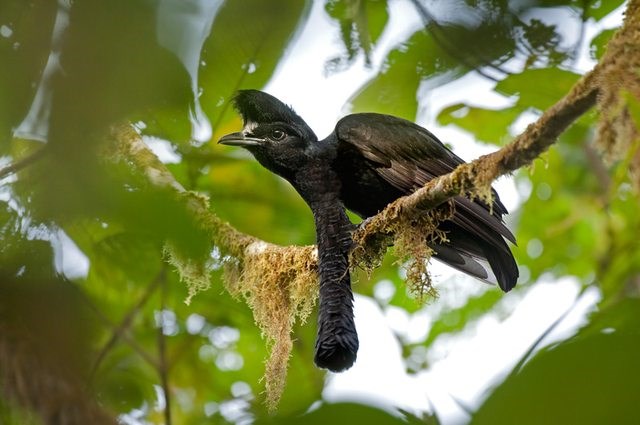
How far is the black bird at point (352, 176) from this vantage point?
10.6ft

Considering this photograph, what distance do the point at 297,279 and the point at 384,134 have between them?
776 millimetres

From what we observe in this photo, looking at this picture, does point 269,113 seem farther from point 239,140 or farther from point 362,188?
point 362,188

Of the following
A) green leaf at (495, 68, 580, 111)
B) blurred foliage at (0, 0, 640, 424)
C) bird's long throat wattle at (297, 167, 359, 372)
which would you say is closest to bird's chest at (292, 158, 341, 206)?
bird's long throat wattle at (297, 167, 359, 372)

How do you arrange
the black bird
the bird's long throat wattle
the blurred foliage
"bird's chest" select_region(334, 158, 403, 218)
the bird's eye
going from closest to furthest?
the blurred foliage < the bird's long throat wattle < the black bird < "bird's chest" select_region(334, 158, 403, 218) < the bird's eye

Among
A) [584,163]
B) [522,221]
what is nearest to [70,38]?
[522,221]

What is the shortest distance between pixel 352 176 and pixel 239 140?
581 millimetres

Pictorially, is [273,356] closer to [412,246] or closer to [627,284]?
[412,246]

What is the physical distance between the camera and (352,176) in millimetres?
3705

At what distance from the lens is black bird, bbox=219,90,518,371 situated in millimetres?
3229

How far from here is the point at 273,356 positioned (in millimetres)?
3168

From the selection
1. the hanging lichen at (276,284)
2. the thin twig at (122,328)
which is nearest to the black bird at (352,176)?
the hanging lichen at (276,284)

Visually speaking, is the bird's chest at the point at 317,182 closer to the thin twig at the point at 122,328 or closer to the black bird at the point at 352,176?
the black bird at the point at 352,176

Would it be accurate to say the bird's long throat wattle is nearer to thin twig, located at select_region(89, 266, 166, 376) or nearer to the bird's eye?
the bird's eye

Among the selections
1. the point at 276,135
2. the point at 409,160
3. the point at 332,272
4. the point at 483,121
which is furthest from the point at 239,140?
the point at 483,121
